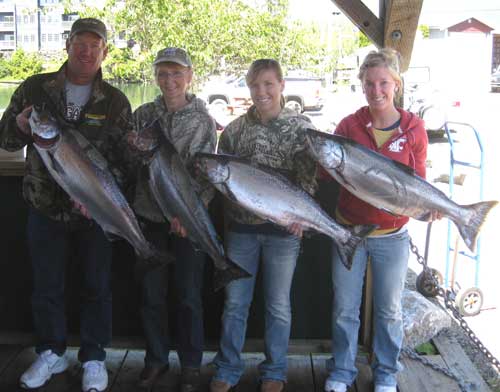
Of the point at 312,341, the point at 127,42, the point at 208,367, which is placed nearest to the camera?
the point at 208,367

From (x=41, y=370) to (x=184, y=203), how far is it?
4.43ft

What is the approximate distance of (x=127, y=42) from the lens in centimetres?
1259

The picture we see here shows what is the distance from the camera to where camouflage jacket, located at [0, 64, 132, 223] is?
3137 millimetres

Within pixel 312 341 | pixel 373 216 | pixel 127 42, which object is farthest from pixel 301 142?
pixel 127 42

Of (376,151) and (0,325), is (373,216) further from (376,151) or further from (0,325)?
(0,325)

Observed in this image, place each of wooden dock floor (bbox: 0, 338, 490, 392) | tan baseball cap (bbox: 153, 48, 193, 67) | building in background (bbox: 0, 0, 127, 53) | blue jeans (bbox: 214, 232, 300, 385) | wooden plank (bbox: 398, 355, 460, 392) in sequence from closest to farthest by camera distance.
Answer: tan baseball cap (bbox: 153, 48, 193, 67)
blue jeans (bbox: 214, 232, 300, 385)
wooden dock floor (bbox: 0, 338, 490, 392)
wooden plank (bbox: 398, 355, 460, 392)
building in background (bbox: 0, 0, 127, 53)

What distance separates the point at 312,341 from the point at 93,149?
194cm

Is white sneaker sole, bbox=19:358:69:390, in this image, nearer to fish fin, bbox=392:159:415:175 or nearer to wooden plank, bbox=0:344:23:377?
wooden plank, bbox=0:344:23:377

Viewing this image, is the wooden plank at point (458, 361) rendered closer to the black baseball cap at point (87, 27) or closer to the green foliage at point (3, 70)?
the black baseball cap at point (87, 27)

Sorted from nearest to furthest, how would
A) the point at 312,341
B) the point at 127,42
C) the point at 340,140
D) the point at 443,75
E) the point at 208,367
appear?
the point at 340,140
the point at 208,367
the point at 312,341
the point at 127,42
the point at 443,75

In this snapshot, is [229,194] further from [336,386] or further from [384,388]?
[384,388]

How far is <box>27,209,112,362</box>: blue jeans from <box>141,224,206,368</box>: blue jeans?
0.83 ft

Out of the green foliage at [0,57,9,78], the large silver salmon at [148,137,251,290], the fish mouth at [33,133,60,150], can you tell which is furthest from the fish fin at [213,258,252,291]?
the green foliage at [0,57,9,78]

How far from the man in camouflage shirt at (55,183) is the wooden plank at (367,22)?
→ 1.52 m
